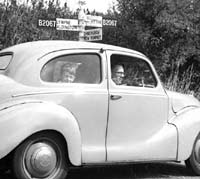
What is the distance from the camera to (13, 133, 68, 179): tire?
538 centimetres

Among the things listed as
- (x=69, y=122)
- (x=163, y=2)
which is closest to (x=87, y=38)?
(x=163, y=2)

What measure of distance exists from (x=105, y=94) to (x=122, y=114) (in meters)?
0.35

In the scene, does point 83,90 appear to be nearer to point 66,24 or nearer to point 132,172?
point 132,172

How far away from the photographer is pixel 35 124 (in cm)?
533

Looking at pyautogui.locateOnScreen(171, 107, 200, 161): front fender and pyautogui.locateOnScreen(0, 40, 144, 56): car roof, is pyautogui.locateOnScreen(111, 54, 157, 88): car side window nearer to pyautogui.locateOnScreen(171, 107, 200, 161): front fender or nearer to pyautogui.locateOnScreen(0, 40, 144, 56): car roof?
pyautogui.locateOnScreen(0, 40, 144, 56): car roof

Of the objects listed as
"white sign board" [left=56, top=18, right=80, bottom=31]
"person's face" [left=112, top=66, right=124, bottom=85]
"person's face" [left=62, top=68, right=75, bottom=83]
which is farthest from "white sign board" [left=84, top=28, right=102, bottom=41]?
"person's face" [left=62, top=68, right=75, bottom=83]

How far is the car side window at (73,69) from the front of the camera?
5.90 metres

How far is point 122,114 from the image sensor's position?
242 inches

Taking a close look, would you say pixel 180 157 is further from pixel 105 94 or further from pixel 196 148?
pixel 105 94

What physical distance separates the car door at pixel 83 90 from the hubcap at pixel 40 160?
16.6 inches

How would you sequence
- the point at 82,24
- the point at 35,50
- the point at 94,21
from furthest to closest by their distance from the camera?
the point at 94,21 → the point at 82,24 → the point at 35,50

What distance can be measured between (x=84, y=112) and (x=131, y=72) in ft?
4.10

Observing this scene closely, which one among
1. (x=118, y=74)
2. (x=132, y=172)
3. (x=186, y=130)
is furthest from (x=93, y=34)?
(x=186, y=130)

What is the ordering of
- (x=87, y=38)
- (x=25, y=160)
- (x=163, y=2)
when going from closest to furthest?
(x=25, y=160), (x=87, y=38), (x=163, y=2)
